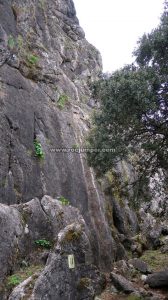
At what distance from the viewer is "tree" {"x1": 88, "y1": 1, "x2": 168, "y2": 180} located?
12.6 meters

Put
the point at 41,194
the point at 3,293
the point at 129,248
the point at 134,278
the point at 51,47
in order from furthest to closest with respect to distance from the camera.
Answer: the point at 51,47, the point at 129,248, the point at 134,278, the point at 41,194, the point at 3,293

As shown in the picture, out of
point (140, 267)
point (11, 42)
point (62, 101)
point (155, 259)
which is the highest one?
point (11, 42)

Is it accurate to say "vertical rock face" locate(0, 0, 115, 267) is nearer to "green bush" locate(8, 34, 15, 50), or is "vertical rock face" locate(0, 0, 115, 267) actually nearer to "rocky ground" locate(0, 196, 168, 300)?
"green bush" locate(8, 34, 15, 50)

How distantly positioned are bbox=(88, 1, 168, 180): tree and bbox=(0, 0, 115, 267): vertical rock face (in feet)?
8.28

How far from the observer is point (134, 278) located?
52.3 ft

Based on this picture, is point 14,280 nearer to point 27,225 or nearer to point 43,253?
point 43,253

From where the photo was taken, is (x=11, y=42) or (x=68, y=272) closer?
(x=68, y=272)

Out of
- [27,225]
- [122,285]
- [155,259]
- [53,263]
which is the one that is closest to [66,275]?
[53,263]

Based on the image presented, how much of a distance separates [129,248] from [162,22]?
13984mm

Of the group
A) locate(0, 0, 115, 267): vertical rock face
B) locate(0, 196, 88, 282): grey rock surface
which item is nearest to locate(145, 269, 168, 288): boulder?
locate(0, 0, 115, 267): vertical rock face

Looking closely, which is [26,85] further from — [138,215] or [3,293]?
[138,215]

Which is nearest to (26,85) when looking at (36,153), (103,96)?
(36,153)

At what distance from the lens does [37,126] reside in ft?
53.8

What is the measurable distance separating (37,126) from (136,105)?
18.7ft
